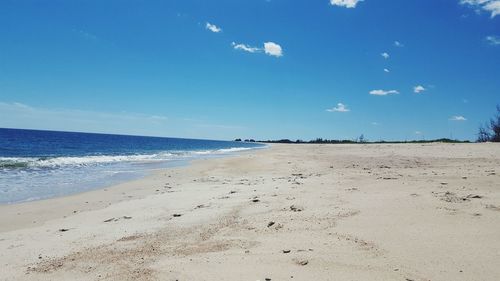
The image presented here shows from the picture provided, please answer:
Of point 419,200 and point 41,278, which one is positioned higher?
point 419,200

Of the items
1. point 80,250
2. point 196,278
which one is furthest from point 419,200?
point 80,250

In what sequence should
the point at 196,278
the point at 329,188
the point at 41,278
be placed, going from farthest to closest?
the point at 329,188, the point at 41,278, the point at 196,278

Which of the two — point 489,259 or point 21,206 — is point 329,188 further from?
point 21,206

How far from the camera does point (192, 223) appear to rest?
6.00m

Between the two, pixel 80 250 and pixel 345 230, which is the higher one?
pixel 345 230

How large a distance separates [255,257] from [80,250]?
254cm

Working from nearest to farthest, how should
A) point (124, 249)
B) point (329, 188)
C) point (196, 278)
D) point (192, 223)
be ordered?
1. point (196, 278)
2. point (124, 249)
3. point (192, 223)
4. point (329, 188)

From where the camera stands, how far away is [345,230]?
4836mm

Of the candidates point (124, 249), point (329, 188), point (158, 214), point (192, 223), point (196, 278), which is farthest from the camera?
A: point (329, 188)

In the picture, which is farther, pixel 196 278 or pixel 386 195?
pixel 386 195

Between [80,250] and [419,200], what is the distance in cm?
565

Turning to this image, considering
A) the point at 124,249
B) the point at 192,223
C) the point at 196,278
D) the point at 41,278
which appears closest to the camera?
the point at 196,278

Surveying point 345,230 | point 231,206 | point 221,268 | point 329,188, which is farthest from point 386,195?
point 221,268

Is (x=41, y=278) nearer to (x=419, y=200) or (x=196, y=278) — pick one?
(x=196, y=278)
